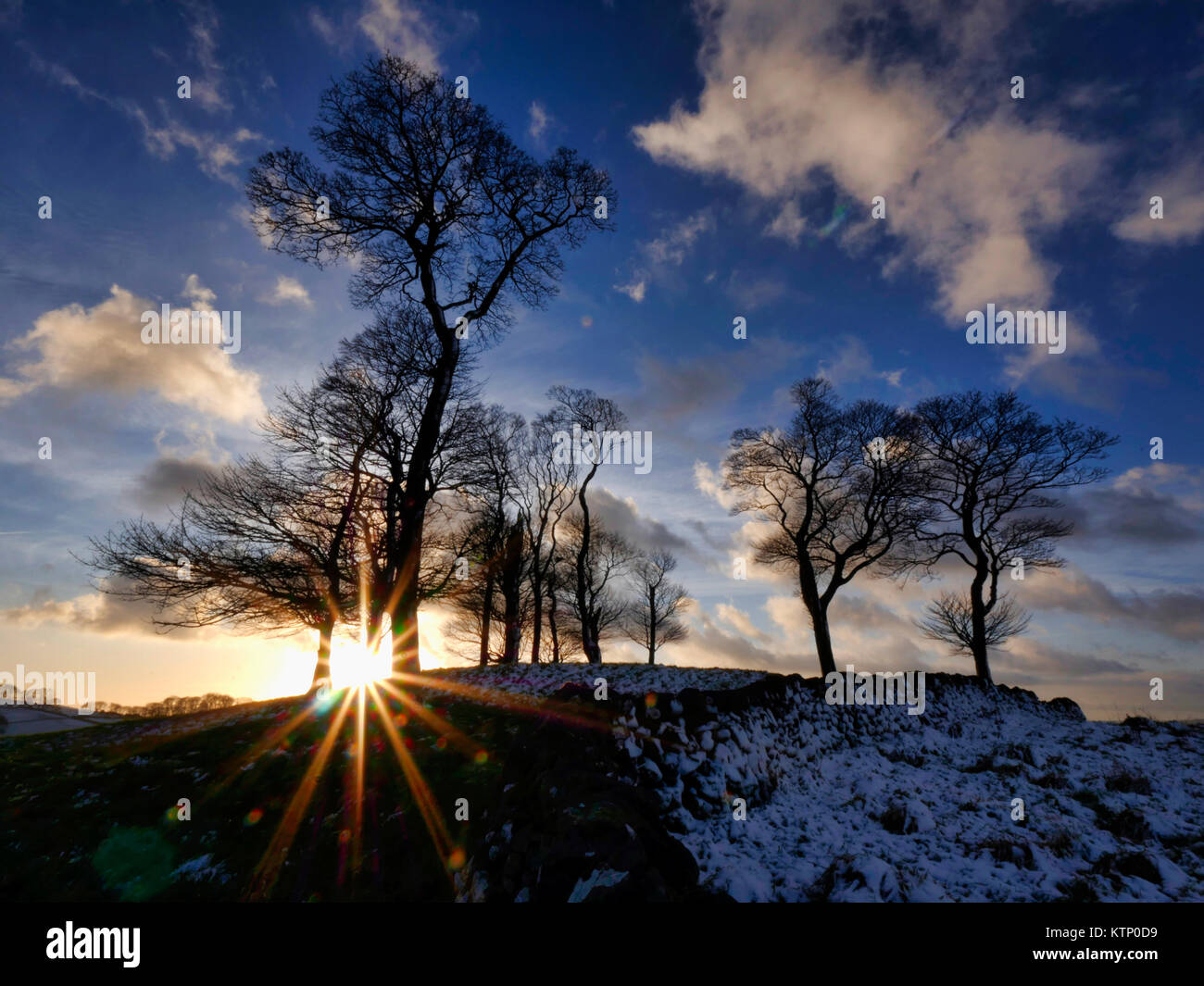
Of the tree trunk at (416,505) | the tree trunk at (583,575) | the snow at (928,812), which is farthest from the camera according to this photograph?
the tree trunk at (583,575)

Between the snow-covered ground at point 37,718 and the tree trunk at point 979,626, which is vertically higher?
the tree trunk at point 979,626

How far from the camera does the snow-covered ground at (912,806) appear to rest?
3457mm

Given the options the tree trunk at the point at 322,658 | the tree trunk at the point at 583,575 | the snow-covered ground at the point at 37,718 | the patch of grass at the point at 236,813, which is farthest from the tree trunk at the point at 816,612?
the snow-covered ground at the point at 37,718

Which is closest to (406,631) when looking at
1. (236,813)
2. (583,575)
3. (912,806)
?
(236,813)

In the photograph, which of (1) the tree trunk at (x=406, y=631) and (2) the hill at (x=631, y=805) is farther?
(1) the tree trunk at (x=406, y=631)

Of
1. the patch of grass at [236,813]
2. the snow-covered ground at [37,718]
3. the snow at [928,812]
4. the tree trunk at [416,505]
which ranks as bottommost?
the snow-covered ground at [37,718]

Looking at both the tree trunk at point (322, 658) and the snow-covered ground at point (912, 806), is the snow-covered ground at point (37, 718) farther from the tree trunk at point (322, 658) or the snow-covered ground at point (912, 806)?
the snow-covered ground at point (912, 806)

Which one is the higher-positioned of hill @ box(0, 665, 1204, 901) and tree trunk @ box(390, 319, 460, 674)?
tree trunk @ box(390, 319, 460, 674)

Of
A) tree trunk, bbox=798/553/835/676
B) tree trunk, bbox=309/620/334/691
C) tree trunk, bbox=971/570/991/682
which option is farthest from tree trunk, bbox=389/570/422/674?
tree trunk, bbox=971/570/991/682

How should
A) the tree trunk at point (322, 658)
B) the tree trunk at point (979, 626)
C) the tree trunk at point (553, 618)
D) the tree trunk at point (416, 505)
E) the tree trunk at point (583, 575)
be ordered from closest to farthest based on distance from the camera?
the tree trunk at point (416, 505)
the tree trunk at point (322, 658)
the tree trunk at point (979, 626)
the tree trunk at point (583, 575)
the tree trunk at point (553, 618)

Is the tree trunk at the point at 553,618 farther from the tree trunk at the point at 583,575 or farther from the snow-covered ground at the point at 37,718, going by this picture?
the snow-covered ground at the point at 37,718

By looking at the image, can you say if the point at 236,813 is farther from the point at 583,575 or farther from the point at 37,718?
the point at 37,718

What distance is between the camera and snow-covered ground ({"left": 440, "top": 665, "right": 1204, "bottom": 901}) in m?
3.46

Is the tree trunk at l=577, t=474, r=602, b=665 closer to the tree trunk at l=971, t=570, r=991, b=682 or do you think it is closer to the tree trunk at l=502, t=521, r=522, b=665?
the tree trunk at l=502, t=521, r=522, b=665
